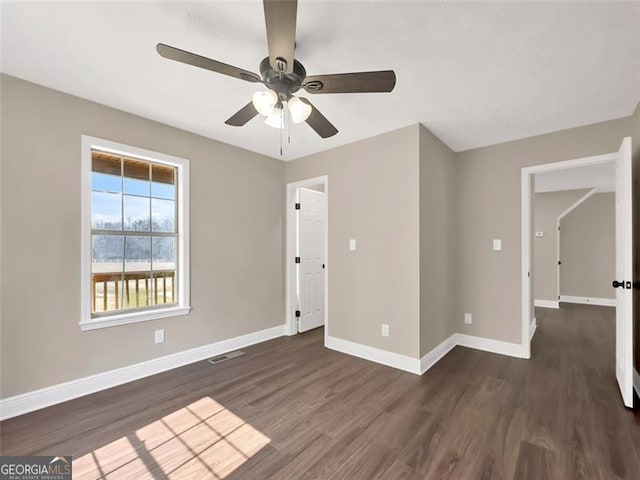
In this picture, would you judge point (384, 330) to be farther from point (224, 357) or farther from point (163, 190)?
point (163, 190)

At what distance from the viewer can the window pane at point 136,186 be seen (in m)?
2.77

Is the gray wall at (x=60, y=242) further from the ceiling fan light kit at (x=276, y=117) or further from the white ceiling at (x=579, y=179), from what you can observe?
the white ceiling at (x=579, y=179)

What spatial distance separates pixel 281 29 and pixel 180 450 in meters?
2.42

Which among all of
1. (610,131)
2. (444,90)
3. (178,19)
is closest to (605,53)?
(444,90)

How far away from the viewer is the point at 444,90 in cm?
226

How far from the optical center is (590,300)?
6184mm

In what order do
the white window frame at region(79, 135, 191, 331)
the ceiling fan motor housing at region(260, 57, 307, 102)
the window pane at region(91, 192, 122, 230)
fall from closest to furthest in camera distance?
1. the ceiling fan motor housing at region(260, 57, 307, 102)
2. the white window frame at region(79, 135, 191, 331)
3. the window pane at region(91, 192, 122, 230)

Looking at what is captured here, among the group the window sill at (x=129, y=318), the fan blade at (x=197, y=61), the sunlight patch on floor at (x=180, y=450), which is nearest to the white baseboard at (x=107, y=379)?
the window sill at (x=129, y=318)

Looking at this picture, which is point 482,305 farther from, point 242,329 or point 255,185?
point 255,185

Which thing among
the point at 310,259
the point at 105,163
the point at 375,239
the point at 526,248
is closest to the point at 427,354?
the point at 375,239

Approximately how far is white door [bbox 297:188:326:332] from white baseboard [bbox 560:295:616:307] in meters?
5.91

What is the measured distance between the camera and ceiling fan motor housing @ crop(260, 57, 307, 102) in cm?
162

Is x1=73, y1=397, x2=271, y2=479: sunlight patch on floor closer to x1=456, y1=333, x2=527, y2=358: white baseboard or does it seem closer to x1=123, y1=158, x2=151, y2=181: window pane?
x1=123, y1=158, x2=151, y2=181: window pane

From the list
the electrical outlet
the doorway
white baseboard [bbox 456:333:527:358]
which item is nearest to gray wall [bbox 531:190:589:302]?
white baseboard [bbox 456:333:527:358]
